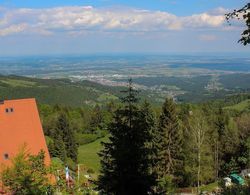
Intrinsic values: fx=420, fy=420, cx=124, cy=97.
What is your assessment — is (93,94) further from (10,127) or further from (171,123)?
(10,127)

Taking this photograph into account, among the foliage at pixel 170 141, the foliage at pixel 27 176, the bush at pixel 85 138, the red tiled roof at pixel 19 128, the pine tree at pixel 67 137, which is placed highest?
the foliage at pixel 27 176

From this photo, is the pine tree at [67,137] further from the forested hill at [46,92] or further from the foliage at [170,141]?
the forested hill at [46,92]

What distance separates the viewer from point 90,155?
74750 mm

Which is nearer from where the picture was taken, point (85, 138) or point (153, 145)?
point (153, 145)

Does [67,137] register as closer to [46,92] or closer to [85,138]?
[85,138]

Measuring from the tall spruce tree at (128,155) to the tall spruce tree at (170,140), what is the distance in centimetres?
2269

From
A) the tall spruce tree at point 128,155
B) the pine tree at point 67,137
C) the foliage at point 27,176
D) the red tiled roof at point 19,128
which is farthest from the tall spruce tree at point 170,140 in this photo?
the foliage at point 27,176

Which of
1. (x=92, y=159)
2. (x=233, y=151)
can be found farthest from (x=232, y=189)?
(x=92, y=159)

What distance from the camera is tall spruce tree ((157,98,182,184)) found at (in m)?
40.3

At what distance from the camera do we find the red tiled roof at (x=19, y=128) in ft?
77.3

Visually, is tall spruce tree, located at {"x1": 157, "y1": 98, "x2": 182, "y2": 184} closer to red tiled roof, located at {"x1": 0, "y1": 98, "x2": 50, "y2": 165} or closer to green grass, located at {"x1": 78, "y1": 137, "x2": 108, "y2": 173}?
red tiled roof, located at {"x1": 0, "y1": 98, "x2": 50, "y2": 165}

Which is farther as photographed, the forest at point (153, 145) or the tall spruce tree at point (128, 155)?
the forest at point (153, 145)

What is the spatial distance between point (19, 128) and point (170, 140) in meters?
19.8

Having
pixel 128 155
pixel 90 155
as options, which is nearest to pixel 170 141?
pixel 128 155
